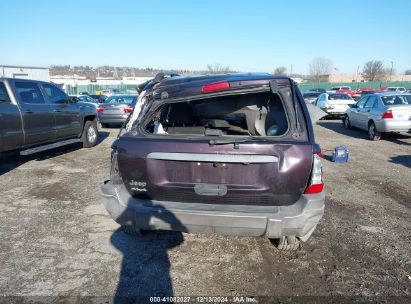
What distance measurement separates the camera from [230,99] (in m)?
4.09

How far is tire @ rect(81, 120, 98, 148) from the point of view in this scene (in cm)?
961

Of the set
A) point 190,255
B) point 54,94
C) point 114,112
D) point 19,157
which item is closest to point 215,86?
point 190,255

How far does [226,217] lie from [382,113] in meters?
9.43

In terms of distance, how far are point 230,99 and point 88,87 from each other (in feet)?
210

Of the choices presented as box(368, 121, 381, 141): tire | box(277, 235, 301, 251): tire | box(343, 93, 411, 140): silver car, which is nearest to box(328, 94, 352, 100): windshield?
box(343, 93, 411, 140): silver car

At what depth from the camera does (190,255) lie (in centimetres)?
349

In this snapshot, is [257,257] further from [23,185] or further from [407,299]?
[23,185]

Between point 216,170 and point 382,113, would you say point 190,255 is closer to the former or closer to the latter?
point 216,170

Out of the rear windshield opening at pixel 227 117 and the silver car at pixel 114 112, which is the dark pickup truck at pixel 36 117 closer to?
the rear windshield opening at pixel 227 117

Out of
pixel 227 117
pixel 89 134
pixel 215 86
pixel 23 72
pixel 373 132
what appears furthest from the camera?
pixel 23 72

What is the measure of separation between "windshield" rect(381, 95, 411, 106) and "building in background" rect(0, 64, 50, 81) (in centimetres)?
3514

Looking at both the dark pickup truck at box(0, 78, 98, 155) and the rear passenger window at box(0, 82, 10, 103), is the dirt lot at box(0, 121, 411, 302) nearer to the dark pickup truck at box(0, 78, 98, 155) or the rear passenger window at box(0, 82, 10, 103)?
the dark pickup truck at box(0, 78, 98, 155)

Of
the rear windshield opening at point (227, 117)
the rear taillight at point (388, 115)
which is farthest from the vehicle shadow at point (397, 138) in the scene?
the rear windshield opening at point (227, 117)

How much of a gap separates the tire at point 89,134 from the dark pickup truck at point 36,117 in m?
0.08
